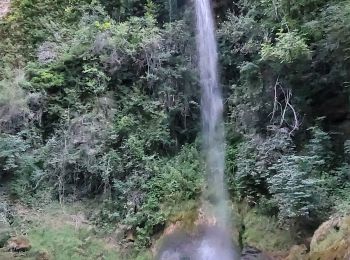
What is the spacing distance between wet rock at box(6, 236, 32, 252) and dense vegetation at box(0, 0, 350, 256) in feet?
3.79

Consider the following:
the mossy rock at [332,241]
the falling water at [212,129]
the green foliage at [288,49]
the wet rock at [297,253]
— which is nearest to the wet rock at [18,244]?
the falling water at [212,129]

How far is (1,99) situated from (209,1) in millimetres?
6131

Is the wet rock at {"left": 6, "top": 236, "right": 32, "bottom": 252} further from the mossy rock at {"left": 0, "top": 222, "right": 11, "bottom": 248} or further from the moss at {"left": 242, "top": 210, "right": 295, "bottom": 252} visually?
the moss at {"left": 242, "top": 210, "right": 295, "bottom": 252}

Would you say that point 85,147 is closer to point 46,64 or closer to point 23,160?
point 23,160

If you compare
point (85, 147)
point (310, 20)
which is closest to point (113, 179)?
point (85, 147)

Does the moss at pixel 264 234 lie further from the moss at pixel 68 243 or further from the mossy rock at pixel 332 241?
the moss at pixel 68 243

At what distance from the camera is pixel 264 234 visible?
793cm

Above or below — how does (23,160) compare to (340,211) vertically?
above

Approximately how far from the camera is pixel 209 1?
12148 millimetres

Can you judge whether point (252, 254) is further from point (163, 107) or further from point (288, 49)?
point (163, 107)

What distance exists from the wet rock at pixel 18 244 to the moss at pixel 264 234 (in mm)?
4120

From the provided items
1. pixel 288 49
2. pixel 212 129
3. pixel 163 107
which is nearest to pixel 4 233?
pixel 163 107

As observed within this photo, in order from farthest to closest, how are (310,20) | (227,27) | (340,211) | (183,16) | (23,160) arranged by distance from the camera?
1. (183,16)
2. (227,27)
3. (23,160)
4. (310,20)
5. (340,211)

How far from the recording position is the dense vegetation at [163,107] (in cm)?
782
